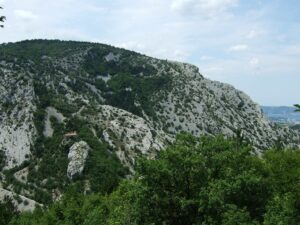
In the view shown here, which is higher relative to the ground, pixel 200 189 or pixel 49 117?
pixel 49 117

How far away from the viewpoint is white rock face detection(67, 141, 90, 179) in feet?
525

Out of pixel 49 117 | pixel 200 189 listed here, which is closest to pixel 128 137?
pixel 49 117

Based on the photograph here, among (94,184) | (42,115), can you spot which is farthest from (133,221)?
(42,115)

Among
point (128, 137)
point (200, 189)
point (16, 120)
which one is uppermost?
point (16, 120)

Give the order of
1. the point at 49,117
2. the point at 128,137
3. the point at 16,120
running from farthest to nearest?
the point at 49,117
the point at 128,137
the point at 16,120

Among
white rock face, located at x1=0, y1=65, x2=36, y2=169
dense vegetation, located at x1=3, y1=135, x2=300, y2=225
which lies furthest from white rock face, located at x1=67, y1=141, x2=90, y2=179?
dense vegetation, located at x1=3, y1=135, x2=300, y2=225

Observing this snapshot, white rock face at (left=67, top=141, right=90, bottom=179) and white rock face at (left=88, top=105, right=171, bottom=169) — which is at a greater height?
white rock face at (left=88, top=105, right=171, bottom=169)

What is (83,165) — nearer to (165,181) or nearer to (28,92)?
(28,92)

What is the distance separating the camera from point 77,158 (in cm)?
16088

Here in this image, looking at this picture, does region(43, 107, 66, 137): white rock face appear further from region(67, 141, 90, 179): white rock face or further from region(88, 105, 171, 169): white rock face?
region(67, 141, 90, 179): white rock face

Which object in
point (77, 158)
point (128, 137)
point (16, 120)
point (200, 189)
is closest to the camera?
point (200, 189)

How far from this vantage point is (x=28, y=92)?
639 ft

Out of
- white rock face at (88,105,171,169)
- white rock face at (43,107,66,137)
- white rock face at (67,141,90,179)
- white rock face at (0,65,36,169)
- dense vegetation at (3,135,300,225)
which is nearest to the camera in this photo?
dense vegetation at (3,135,300,225)

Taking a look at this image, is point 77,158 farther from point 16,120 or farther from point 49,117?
point 16,120
